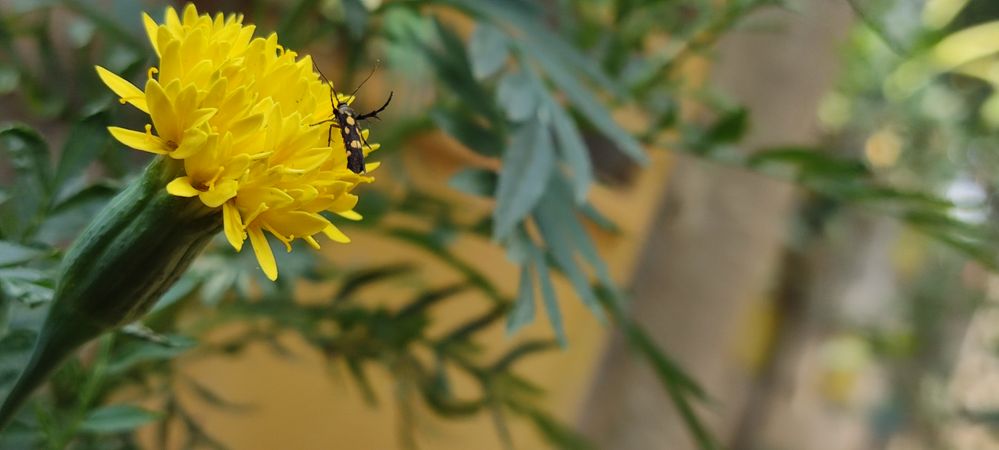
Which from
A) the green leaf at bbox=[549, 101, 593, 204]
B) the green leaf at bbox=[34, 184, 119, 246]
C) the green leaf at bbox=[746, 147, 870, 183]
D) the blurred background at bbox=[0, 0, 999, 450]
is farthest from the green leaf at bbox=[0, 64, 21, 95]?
the green leaf at bbox=[746, 147, 870, 183]

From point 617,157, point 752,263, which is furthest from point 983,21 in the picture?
point 617,157

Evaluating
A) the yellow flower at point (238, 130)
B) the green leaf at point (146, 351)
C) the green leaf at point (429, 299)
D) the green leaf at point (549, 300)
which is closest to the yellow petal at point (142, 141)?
the yellow flower at point (238, 130)

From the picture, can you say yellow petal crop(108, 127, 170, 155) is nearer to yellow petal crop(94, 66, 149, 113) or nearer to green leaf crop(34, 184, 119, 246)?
yellow petal crop(94, 66, 149, 113)

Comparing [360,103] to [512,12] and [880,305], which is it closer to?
[512,12]

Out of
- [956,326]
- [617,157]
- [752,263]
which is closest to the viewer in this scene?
Result: [752,263]

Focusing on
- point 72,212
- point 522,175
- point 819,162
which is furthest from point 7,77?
point 819,162

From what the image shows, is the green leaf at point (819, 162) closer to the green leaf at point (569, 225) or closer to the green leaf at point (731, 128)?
the green leaf at point (731, 128)

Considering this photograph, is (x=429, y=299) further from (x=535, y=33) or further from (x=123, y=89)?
(x=123, y=89)
